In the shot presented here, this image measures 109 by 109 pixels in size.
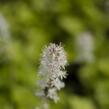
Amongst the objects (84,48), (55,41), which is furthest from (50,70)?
(55,41)

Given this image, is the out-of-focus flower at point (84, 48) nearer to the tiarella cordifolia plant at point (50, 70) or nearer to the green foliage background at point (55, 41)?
the green foliage background at point (55, 41)

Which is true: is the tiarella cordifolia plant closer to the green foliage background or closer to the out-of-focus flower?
the green foliage background

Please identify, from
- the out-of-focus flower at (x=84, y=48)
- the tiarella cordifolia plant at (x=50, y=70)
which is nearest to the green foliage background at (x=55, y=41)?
→ the out-of-focus flower at (x=84, y=48)

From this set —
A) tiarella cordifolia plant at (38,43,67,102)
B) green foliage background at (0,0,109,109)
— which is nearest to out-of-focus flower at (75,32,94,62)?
green foliage background at (0,0,109,109)

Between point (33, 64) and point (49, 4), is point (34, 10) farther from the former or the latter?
point (33, 64)

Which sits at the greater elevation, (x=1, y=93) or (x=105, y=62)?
(x=105, y=62)

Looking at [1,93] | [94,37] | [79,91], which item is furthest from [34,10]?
[1,93]
